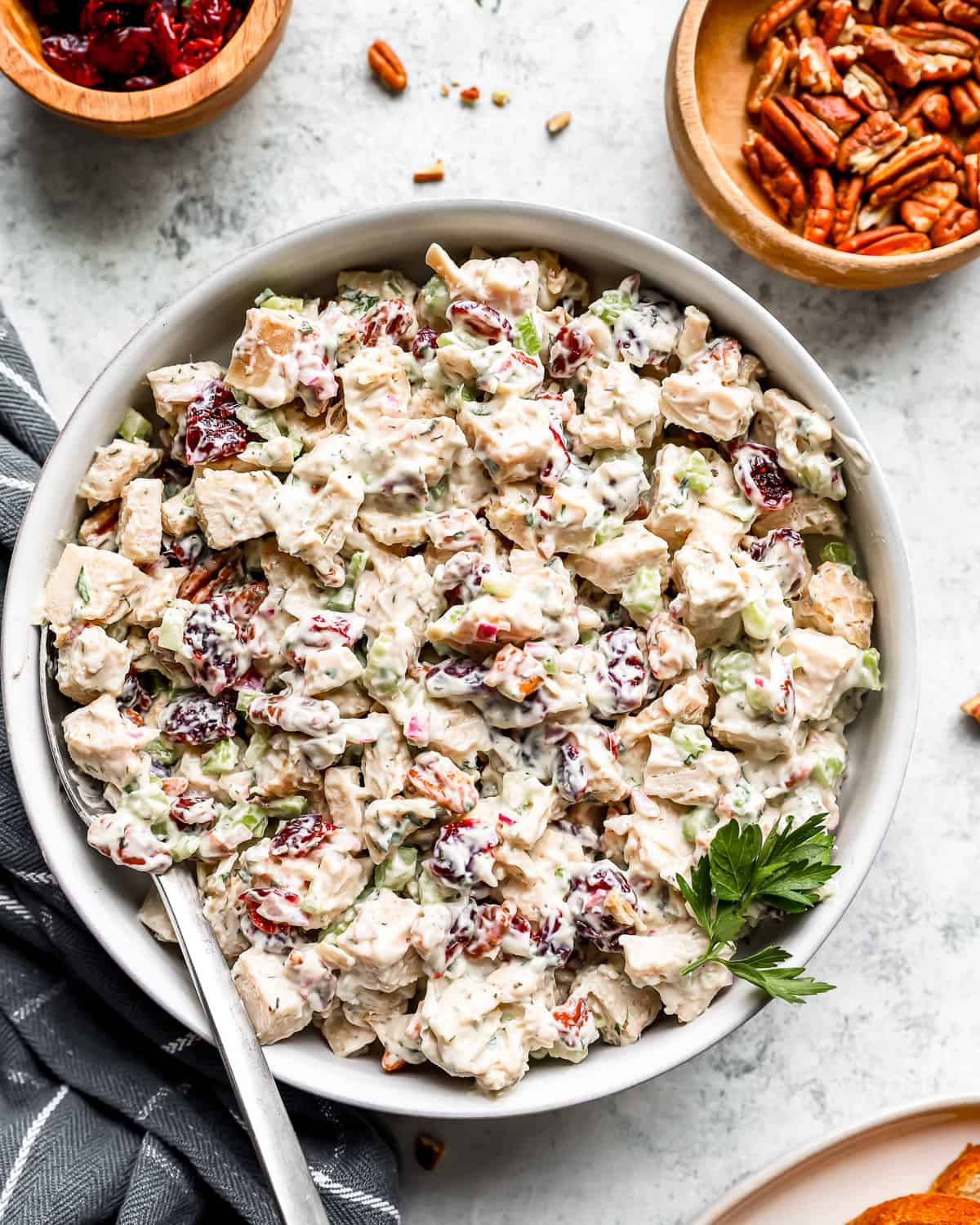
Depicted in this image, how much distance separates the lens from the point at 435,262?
1824mm

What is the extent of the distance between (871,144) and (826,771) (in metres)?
1.08

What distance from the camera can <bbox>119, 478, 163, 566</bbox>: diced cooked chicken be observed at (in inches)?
71.2

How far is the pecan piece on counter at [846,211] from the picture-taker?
81.8 inches

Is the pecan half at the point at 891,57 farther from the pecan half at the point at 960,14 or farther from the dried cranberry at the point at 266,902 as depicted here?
the dried cranberry at the point at 266,902

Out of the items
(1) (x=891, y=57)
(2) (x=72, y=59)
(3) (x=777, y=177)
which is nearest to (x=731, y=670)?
(3) (x=777, y=177)

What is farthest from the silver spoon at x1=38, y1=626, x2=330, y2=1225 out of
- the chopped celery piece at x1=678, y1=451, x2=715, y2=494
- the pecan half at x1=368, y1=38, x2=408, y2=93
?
the pecan half at x1=368, y1=38, x2=408, y2=93

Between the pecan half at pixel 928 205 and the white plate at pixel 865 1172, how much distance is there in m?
1.51

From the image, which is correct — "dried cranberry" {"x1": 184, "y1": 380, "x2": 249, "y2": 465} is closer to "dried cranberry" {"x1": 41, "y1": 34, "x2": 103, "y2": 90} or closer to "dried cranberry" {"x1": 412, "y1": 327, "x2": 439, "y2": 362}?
"dried cranberry" {"x1": 412, "y1": 327, "x2": 439, "y2": 362}

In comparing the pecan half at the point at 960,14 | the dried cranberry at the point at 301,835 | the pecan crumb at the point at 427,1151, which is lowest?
the pecan crumb at the point at 427,1151

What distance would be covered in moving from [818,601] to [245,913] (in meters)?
0.99

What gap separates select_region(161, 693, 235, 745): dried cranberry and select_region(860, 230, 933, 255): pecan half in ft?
4.29

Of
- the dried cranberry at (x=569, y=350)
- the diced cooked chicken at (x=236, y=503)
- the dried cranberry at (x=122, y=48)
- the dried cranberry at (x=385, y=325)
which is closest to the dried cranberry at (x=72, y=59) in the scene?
the dried cranberry at (x=122, y=48)

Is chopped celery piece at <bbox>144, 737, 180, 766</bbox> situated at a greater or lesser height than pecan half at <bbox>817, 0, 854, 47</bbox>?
lesser

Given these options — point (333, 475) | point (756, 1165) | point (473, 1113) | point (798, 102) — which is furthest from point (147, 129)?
point (756, 1165)
